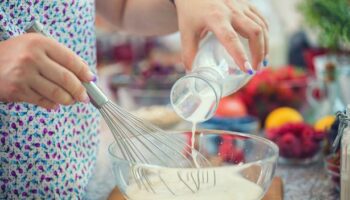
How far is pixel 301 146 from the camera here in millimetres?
984

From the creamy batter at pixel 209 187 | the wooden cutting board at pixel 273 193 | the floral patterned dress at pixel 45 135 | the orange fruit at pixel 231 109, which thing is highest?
the floral patterned dress at pixel 45 135

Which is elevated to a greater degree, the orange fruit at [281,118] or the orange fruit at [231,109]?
the orange fruit at [231,109]

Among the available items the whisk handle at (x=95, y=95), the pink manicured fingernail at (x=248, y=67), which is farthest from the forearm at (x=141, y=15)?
the whisk handle at (x=95, y=95)

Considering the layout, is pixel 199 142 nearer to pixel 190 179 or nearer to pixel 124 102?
pixel 190 179

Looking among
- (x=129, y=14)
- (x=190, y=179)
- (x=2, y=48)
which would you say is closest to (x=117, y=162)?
(x=190, y=179)

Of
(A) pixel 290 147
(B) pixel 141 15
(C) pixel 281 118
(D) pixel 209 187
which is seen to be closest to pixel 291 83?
(C) pixel 281 118

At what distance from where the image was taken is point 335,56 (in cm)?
133

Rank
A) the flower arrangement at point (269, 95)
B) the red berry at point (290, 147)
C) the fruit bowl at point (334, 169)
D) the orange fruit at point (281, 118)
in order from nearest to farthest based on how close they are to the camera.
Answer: the fruit bowl at point (334, 169)
the red berry at point (290, 147)
the orange fruit at point (281, 118)
the flower arrangement at point (269, 95)

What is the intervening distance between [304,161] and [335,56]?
1.36ft

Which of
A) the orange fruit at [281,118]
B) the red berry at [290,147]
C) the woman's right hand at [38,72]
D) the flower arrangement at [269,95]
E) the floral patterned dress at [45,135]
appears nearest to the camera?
the woman's right hand at [38,72]

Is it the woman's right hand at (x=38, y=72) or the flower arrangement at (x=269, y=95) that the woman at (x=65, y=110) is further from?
the flower arrangement at (x=269, y=95)

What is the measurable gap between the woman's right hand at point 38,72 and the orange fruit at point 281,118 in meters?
0.60

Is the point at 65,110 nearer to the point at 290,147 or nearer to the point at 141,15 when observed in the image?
Answer: the point at 141,15

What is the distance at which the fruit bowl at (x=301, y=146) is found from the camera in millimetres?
983
